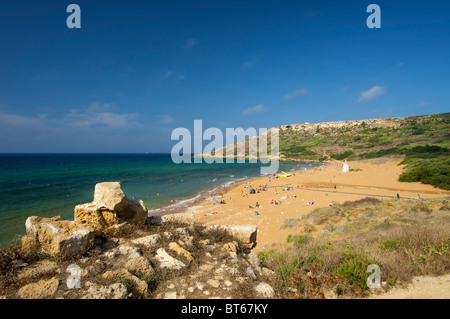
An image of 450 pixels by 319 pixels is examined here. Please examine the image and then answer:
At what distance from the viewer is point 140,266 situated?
3.57 m

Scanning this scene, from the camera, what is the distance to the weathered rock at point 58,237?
142 inches

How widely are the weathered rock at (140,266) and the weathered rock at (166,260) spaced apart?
0.29 m

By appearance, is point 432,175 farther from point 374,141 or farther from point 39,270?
point 374,141

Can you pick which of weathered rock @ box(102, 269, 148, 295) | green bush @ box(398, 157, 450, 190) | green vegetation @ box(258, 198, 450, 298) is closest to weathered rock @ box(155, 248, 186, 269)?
weathered rock @ box(102, 269, 148, 295)

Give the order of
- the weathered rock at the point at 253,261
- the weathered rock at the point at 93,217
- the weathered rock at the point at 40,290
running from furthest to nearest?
the weathered rock at the point at 93,217 < the weathered rock at the point at 253,261 < the weathered rock at the point at 40,290

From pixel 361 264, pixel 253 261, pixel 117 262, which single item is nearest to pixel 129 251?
pixel 117 262

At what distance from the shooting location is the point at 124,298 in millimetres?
2822

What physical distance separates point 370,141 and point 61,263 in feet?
259

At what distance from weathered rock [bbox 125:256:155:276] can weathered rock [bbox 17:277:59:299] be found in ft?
3.23

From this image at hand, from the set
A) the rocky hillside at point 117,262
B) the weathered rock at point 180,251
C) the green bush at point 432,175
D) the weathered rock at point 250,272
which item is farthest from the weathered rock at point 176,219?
the green bush at point 432,175

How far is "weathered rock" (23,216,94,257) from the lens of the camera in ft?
11.9

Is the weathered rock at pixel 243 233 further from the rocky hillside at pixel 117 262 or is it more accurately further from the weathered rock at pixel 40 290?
the weathered rock at pixel 40 290

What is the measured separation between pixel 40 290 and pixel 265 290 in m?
3.23
